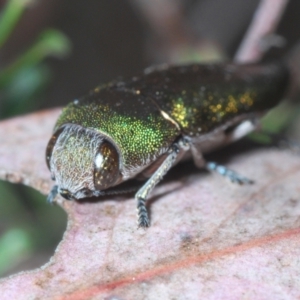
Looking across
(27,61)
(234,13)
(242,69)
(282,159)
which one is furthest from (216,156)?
(234,13)

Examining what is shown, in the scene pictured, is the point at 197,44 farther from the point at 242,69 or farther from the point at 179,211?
the point at 179,211

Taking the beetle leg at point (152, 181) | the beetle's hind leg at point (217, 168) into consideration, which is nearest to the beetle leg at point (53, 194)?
the beetle leg at point (152, 181)

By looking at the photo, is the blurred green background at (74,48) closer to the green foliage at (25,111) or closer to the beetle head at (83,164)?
the green foliage at (25,111)

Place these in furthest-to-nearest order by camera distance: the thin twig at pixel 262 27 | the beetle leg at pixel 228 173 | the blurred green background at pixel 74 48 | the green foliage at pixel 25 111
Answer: the thin twig at pixel 262 27
the blurred green background at pixel 74 48
the green foliage at pixel 25 111
the beetle leg at pixel 228 173

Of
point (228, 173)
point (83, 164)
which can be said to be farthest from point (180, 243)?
point (228, 173)

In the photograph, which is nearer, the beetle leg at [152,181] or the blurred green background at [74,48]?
the beetle leg at [152,181]

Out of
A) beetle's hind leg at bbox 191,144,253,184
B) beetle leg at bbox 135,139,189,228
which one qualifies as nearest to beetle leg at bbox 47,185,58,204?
beetle leg at bbox 135,139,189,228
